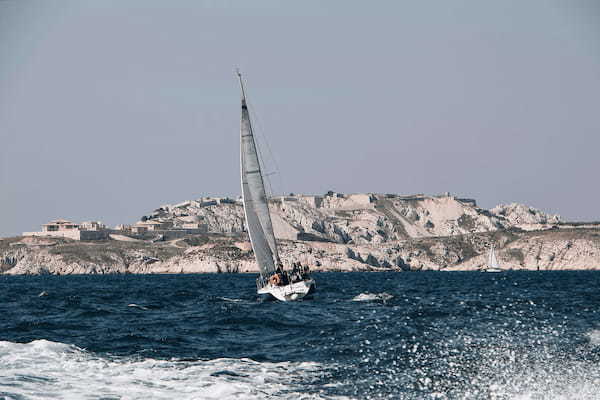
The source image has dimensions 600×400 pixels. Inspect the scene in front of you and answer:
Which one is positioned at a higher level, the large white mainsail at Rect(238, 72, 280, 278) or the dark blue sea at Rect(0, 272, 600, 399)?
the large white mainsail at Rect(238, 72, 280, 278)

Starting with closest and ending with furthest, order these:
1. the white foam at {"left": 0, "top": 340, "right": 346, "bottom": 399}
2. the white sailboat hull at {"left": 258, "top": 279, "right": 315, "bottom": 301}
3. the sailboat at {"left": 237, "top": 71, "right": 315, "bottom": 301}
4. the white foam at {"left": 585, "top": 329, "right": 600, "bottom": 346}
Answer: the white foam at {"left": 0, "top": 340, "right": 346, "bottom": 399}
the white foam at {"left": 585, "top": 329, "right": 600, "bottom": 346}
the white sailboat hull at {"left": 258, "top": 279, "right": 315, "bottom": 301}
the sailboat at {"left": 237, "top": 71, "right": 315, "bottom": 301}

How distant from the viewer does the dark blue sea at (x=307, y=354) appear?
2511 centimetres

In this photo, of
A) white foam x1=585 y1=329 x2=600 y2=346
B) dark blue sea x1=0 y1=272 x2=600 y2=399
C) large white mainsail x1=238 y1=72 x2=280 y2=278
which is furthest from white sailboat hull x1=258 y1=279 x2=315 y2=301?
white foam x1=585 y1=329 x2=600 y2=346

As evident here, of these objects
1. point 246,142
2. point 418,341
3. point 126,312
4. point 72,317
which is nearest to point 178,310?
point 126,312

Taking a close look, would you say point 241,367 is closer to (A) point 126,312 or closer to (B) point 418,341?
(B) point 418,341

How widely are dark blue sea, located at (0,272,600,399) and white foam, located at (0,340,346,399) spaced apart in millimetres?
43

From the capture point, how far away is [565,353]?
30.9m

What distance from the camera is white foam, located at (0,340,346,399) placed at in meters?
25.0

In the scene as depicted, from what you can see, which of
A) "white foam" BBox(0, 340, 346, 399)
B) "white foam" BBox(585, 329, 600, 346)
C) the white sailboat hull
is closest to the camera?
"white foam" BBox(0, 340, 346, 399)

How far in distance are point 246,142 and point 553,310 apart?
3430cm

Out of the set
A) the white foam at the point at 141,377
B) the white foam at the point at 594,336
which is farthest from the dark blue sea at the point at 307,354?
the white foam at the point at 594,336

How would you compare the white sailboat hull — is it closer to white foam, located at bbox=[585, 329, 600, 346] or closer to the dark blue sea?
the dark blue sea

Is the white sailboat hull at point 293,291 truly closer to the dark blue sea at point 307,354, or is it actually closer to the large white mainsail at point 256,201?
the large white mainsail at point 256,201

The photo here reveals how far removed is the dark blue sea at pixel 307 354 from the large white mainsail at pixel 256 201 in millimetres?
19066
